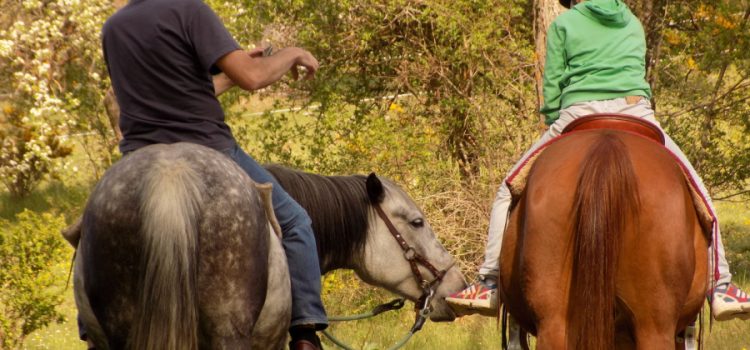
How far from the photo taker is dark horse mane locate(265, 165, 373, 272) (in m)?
5.82

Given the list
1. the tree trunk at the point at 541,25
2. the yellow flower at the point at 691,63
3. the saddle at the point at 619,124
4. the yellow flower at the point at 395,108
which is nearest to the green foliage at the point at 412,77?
the yellow flower at the point at 395,108

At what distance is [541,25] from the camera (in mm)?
9984

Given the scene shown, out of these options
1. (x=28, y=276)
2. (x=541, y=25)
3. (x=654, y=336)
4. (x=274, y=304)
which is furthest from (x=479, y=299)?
(x=541, y=25)

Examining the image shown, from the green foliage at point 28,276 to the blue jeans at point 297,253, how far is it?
375 cm

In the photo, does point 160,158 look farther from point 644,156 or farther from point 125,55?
point 644,156

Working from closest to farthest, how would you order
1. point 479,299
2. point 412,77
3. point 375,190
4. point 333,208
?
point 479,299, point 333,208, point 375,190, point 412,77

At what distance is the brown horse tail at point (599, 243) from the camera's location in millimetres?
4375

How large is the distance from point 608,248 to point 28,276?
17.7 ft

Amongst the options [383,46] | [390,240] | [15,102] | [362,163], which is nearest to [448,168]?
[362,163]

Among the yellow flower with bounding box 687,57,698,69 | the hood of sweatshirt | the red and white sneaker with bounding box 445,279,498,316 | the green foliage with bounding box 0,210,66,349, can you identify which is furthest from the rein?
the yellow flower with bounding box 687,57,698,69

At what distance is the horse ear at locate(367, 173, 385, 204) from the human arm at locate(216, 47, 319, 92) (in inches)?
61.5

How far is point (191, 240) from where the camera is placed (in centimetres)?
396

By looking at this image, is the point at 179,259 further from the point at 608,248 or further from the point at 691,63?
the point at 691,63

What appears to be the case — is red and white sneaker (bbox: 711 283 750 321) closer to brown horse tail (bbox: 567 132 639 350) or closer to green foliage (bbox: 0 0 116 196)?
brown horse tail (bbox: 567 132 639 350)
